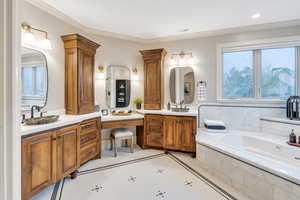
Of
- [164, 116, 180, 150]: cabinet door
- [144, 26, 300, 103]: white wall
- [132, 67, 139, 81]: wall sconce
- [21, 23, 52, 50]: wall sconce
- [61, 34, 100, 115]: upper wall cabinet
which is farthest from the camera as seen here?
[132, 67, 139, 81]: wall sconce

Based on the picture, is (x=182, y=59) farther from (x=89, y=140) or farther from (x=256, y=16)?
(x=89, y=140)

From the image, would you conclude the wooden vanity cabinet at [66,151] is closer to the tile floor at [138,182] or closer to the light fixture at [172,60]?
the tile floor at [138,182]

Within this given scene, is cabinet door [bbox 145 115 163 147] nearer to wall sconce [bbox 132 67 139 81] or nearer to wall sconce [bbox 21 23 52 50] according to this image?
wall sconce [bbox 132 67 139 81]

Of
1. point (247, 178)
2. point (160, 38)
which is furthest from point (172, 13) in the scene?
point (247, 178)

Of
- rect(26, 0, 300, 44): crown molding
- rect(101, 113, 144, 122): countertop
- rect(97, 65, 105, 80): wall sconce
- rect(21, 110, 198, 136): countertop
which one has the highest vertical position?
rect(26, 0, 300, 44): crown molding

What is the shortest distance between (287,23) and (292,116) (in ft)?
5.75

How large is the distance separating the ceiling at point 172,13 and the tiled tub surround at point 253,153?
170 centimetres

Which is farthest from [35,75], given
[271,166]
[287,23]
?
[287,23]

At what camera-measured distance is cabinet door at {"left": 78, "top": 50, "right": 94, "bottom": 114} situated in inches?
105

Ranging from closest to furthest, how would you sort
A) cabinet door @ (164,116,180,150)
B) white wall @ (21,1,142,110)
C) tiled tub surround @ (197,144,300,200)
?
tiled tub surround @ (197,144,300,200) < white wall @ (21,1,142,110) < cabinet door @ (164,116,180,150)

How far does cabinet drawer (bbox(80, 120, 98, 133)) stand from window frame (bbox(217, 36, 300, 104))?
102 inches

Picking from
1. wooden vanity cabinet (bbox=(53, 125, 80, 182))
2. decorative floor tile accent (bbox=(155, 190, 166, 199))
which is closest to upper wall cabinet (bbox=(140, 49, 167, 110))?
wooden vanity cabinet (bbox=(53, 125, 80, 182))

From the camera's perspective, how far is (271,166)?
1.69 meters

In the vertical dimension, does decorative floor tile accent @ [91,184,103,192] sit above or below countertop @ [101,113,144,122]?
below
